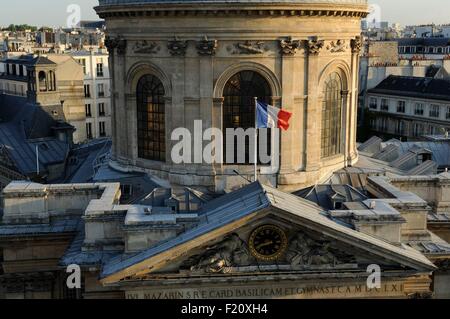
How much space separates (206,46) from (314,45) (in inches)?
204

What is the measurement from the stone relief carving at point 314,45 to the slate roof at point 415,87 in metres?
49.3

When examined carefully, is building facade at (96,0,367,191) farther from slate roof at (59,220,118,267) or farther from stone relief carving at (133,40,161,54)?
slate roof at (59,220,118,267)

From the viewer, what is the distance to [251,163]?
1288 inches

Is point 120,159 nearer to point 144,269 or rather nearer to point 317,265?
point 144,269

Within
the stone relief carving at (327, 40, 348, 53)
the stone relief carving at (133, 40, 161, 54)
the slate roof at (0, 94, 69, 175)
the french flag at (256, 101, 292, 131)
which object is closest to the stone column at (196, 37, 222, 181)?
the stone relief carving at (133, 40, 161, 54)

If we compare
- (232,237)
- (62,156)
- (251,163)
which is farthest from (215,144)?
(62,156)

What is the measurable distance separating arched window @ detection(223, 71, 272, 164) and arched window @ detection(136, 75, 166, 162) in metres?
3.27

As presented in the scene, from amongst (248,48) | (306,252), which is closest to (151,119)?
(248,48)

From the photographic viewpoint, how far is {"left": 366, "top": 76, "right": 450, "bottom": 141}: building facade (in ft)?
257

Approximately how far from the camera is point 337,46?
33.5 meters

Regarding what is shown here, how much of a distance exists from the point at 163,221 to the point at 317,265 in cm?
608

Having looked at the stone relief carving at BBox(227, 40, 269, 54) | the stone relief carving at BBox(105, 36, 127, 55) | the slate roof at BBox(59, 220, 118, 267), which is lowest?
the slate roof at BBox(59, 220, 118, 267)

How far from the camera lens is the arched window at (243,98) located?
32.0 metres

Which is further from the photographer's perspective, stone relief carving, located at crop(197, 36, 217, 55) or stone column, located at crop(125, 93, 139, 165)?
stone column, located at crop(125, 93, 139, 165)
